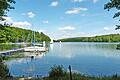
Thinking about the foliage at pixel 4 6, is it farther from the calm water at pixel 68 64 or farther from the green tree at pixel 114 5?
the calm water at pixel 68 64

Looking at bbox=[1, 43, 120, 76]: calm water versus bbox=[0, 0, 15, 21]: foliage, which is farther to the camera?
bbox=[1, 43, 120, 76]: calm water

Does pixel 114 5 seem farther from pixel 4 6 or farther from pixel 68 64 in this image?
pixel 68 64

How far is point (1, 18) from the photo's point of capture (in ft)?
62.8

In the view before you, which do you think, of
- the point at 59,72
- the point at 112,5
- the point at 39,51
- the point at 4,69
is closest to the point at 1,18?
the point at 4,69

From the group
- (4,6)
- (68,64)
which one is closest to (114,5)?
(4,6)

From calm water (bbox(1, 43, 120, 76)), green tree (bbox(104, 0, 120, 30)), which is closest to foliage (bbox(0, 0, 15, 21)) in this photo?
green tree (bbox(104, 0, 120, 30))

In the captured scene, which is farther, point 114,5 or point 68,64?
point 68,64

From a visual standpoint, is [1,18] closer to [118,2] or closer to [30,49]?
[118,2]

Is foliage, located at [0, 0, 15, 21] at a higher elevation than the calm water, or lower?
higher

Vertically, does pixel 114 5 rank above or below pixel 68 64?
above

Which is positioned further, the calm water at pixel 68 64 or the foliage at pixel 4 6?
the calm water at pixel 68 64

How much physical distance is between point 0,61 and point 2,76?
1.63 metres

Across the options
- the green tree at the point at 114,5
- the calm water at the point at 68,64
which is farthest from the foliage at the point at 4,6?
the calm water at the point at 68,64

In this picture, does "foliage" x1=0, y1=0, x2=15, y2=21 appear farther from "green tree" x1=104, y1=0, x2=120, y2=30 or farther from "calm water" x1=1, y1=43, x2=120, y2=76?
"calm water" x1=1, y1=43, x2=120, y2=76
